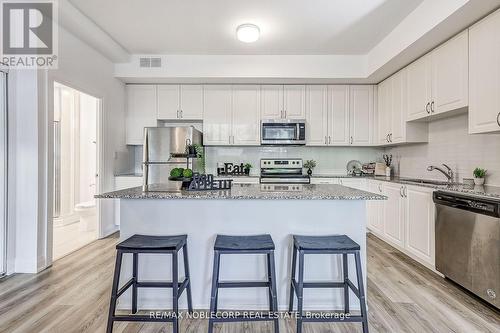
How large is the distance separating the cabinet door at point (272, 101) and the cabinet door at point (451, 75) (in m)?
2.14

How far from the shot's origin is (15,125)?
2.76 metres

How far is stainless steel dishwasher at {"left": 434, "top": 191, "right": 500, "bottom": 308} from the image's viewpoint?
2.05m

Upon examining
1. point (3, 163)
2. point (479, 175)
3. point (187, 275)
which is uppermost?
point (3, 163)

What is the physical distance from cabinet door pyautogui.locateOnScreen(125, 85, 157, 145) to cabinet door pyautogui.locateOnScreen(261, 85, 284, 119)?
184 centimetres

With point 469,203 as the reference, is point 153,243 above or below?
below

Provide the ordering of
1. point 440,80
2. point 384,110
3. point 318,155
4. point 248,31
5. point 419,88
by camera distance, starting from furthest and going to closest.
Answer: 1. point 318,155
2. point 384,110
3. point 419,88
4. point 248,31
5. point 440,80

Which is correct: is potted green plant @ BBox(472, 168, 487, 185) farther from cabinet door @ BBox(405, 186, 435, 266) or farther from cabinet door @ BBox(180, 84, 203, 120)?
cabinet door @ BBox(180, 84, 203, 120)

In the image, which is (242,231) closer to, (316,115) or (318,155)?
(316,115)

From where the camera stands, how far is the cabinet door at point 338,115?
453 cm

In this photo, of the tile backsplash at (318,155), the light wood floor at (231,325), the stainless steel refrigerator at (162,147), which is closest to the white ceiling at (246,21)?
the stainless steel refrigerator at (162,147)

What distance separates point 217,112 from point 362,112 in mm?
2436

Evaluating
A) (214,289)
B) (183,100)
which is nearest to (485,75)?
(214,289)

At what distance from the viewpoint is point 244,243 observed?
6.14 feet

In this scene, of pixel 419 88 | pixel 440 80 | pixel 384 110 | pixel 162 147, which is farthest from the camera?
pixel 384 110
